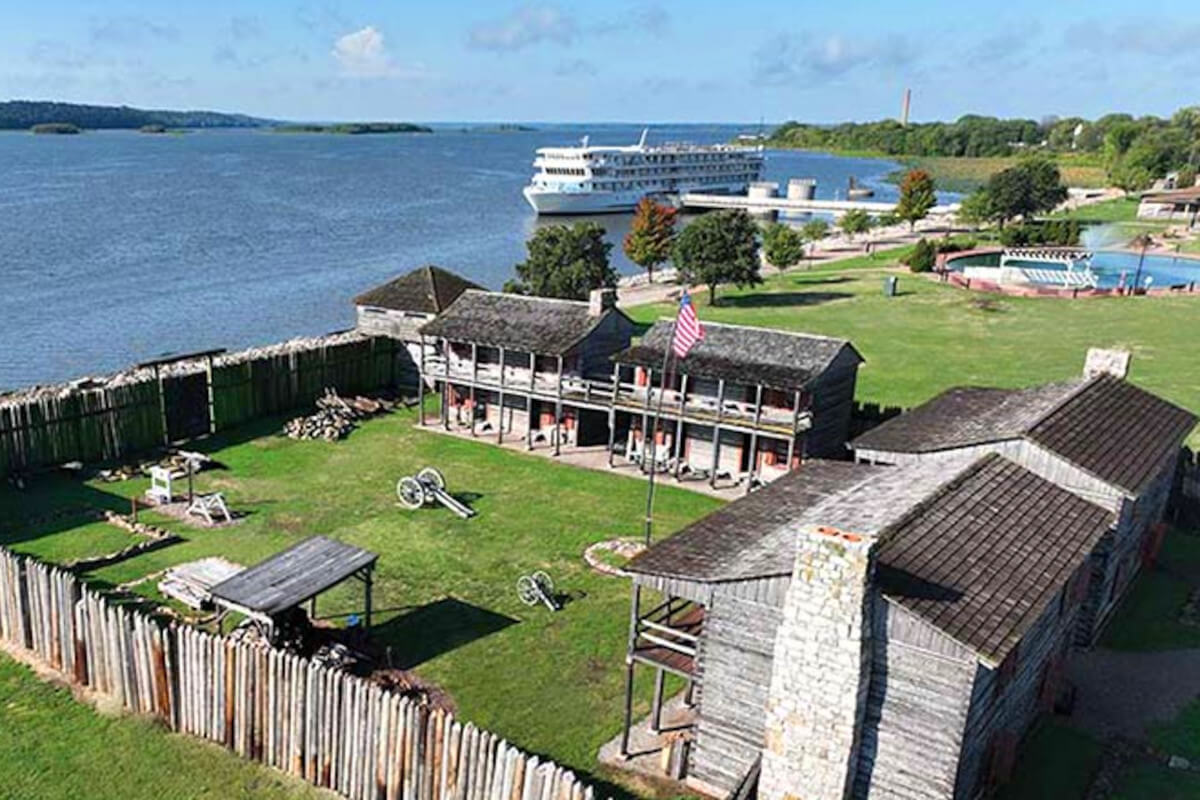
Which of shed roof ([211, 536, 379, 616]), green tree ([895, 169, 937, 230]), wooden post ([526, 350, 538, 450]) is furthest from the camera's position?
green tree ([895, 169, 937, 230])

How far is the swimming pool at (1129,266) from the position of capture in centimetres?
6881

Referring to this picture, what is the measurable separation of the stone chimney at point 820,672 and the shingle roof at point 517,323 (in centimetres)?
2014

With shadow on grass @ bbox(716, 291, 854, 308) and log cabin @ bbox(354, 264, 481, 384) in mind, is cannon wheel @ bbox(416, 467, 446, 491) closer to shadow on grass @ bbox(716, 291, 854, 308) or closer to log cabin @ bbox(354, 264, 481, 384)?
log cabin @ bbox(354, 264, 481, 384)

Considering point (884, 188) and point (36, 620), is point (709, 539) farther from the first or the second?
point (884, 188)

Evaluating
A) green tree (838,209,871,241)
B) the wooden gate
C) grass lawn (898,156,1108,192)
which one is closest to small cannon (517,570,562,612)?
the wooden gate

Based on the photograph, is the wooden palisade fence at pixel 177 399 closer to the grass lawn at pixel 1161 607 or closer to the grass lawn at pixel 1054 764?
the grass lawn at pixel 1054 764

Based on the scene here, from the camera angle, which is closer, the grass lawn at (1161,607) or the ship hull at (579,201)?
the grass lawn at (1161,607)

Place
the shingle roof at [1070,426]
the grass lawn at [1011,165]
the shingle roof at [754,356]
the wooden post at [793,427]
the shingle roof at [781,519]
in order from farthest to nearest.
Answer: the grass lawn at [1011,165]
the shingle roof at [754,356]
the wooden post at [793,427]
the shingle roof at [1070,426]
the shingle roof at [781,519]

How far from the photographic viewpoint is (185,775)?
14.6 m

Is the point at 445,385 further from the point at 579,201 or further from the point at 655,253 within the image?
the point at 579,201

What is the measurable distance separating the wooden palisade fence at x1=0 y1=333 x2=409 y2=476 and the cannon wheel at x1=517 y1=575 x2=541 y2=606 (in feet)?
51.4

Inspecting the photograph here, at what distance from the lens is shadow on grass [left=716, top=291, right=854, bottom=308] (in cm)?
5995

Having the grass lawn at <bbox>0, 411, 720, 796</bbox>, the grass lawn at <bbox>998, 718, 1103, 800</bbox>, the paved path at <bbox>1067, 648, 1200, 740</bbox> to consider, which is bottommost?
the grass lawn at <bbox>0, 411, 720, 796</bbox>

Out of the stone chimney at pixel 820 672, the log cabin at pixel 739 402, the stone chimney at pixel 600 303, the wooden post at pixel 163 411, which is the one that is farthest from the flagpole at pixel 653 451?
the wooden post at pixel 163 411
